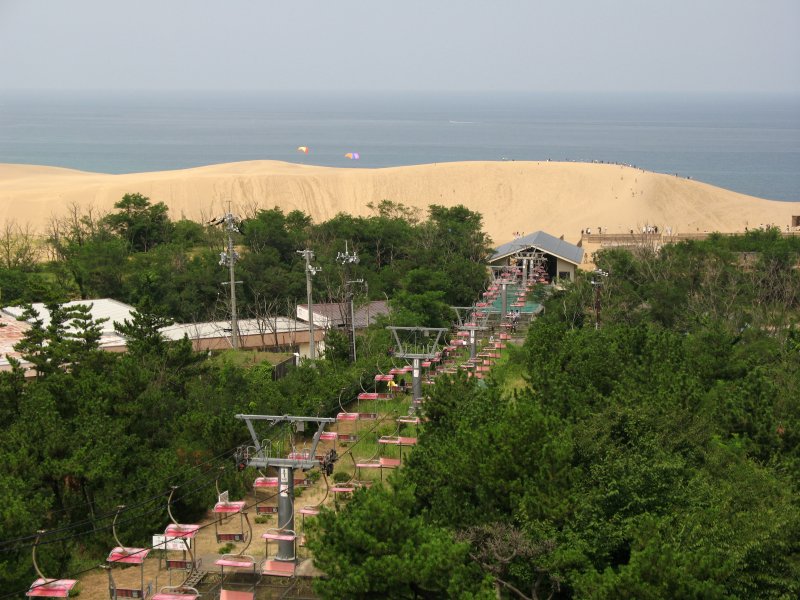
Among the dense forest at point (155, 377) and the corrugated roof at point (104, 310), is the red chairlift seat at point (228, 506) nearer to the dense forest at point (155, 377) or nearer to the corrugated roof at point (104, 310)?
the dense forest at point (155, 377)

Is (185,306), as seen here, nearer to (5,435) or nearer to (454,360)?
(454,360)

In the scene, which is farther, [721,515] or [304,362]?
[304,362]

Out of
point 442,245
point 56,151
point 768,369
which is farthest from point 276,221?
point 56,151

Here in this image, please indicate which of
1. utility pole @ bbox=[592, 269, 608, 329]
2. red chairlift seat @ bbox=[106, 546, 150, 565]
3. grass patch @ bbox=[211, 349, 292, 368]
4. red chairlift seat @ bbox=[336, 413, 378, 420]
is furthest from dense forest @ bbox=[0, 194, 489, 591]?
utility pole @ bbox=[592, 269, 608, 329]

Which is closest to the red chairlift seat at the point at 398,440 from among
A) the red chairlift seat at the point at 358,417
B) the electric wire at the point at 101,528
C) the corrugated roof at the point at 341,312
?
the red chairlift seat at the point at 358,417

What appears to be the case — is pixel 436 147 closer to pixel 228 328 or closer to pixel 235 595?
pixel 228 328

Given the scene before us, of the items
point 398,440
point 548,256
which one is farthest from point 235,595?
point 548,256
